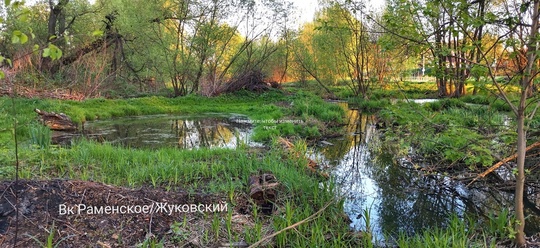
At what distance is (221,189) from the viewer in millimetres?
4082

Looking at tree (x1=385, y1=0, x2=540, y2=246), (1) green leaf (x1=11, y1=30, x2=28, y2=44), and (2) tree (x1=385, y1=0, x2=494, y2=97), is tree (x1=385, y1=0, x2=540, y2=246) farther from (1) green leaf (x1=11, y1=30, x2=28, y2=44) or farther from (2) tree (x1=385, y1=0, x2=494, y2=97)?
(1) green leaf (x1=11, y1=30, x2=28, y2=44)

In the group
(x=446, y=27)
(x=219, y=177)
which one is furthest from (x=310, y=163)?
(x=446, y=27)

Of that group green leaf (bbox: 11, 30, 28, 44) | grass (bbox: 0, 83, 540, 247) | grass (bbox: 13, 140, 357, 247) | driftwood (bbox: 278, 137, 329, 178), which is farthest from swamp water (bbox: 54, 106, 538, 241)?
green leaf (bbox: 11, 30, 28, 44)

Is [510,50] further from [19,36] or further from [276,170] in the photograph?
[19,36]

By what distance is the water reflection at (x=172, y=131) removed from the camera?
838 cm

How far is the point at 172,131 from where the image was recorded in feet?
34.0

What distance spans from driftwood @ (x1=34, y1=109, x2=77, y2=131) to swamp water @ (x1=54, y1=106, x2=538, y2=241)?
0.53 metres

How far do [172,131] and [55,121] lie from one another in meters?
3.06

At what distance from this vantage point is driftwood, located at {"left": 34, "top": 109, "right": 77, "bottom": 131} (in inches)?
356

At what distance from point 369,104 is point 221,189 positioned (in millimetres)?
14274

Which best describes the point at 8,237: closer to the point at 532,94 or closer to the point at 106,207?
the point at 106,207

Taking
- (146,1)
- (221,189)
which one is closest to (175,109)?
(146,1)

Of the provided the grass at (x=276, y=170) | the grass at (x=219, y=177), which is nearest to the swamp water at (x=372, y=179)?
the grass at (x=276, y=170)

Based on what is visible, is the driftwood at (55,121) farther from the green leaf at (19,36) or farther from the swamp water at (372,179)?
the green leaf at (19,36)
